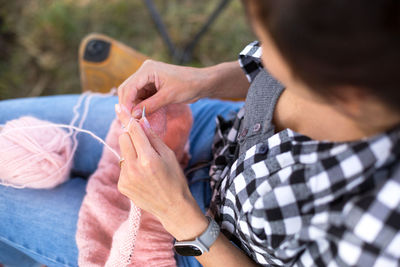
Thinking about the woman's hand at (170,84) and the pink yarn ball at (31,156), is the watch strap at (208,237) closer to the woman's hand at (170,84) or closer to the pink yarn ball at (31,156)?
the woman's hand at (170,84)

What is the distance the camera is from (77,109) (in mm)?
886

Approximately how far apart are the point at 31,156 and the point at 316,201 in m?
0.62

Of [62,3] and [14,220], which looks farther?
[62,3]

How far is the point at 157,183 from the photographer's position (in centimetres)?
56

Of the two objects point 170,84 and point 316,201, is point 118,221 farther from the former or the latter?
point 316,201

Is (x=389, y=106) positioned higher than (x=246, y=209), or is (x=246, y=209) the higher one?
(x=389, y=106)

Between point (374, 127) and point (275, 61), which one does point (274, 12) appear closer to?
point (275, 61)

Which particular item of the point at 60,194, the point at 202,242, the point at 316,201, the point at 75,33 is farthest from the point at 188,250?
the point at 75,33

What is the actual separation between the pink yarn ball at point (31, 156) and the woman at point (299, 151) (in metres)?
0.15

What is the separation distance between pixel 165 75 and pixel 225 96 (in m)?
0.19

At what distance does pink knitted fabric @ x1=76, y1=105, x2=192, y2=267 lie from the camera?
0.64 m

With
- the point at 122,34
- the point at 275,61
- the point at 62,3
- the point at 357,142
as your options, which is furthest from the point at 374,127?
the point at 62,3

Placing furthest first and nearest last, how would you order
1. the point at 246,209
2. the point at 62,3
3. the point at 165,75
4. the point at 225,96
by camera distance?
the point at 62,3 < the point at 225,96 < the point at 165,75 < the point at 246,209

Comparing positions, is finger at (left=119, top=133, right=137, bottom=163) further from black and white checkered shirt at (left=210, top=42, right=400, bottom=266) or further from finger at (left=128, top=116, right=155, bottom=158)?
black and white checkered shirt at (left=210, top=42, right=400, bottom=266)
